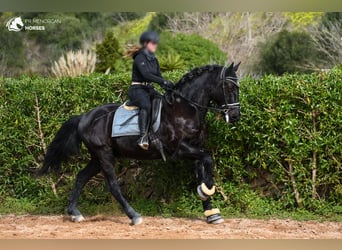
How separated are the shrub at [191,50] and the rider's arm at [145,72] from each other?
8826 millimetres

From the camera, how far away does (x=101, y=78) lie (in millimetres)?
8594

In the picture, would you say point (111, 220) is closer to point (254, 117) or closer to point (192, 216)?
point (192, 216)

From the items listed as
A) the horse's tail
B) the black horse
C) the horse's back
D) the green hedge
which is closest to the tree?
the green hedge

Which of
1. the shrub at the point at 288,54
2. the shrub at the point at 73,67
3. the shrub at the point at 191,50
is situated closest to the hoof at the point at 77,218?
the shrub at the point at 73,67

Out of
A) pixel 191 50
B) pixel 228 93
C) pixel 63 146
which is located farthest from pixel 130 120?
pixel 191 50

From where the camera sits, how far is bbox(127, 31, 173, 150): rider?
23.7ft

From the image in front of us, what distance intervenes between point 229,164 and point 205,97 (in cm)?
133

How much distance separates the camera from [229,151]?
8031 mm

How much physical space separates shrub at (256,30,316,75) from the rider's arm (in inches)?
469

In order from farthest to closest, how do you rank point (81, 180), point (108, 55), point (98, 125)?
1. point (108, 55)
2. point (81, 180)
3. point (98, 125)

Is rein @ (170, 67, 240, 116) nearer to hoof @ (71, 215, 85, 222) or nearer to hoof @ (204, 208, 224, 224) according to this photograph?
hoof @ (204, 208, 224, 224)

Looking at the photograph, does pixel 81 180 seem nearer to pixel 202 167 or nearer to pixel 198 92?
pixel 202 167

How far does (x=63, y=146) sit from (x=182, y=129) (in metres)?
2.05

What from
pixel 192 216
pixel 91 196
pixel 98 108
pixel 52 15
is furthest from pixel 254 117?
pixel 52 15
